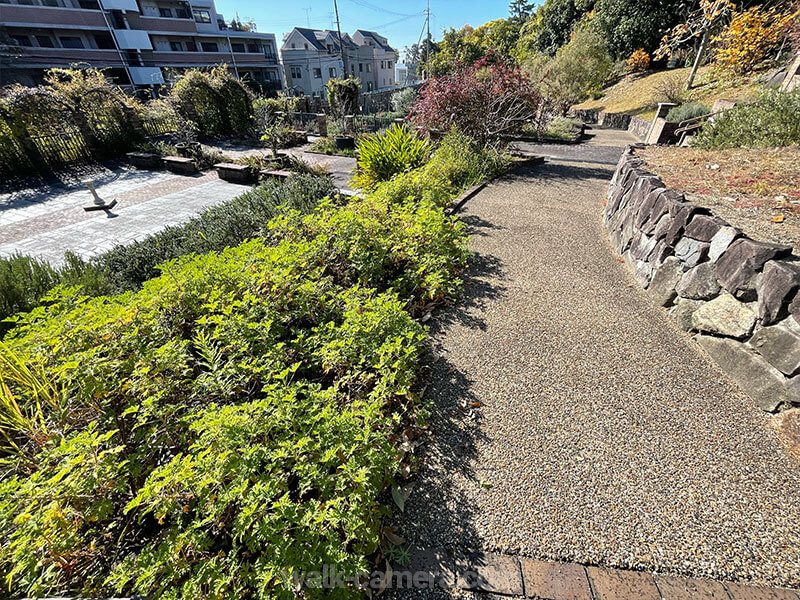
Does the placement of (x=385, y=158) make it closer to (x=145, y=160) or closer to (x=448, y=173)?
(x=448, y=173)

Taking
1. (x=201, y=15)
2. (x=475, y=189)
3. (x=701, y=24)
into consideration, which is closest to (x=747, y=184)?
(x=475, y=189)

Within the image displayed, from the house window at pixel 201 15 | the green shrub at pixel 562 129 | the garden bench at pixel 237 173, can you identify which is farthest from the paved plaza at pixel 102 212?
the house window at pixel 201 15

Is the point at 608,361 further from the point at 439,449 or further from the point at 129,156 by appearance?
the point at 129,156

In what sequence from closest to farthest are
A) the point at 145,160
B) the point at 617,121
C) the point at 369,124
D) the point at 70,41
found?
1. the point at 145,160
2. the point at 369,124
3. the point at 617,121
4. the point at 70,41

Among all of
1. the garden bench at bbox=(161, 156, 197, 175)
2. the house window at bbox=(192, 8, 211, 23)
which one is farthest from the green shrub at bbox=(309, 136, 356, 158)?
the house window at bbox=(192, 8, 211, 23)

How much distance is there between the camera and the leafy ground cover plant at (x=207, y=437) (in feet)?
4.52

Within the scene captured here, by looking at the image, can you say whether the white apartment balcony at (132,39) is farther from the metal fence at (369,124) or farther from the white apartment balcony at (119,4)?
the metal fence at (369,124)

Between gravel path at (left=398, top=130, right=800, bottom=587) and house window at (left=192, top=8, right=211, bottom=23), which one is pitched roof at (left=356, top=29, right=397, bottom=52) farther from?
gravel path at (left=398, top=130, right=800, bottom=587)

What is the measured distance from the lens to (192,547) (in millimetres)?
1480

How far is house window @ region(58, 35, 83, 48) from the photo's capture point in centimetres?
2639

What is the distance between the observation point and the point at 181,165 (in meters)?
9.59

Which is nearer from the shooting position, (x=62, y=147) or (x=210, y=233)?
(x=210, y=233)

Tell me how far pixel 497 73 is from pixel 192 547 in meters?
10.1

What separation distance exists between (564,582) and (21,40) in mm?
42138
